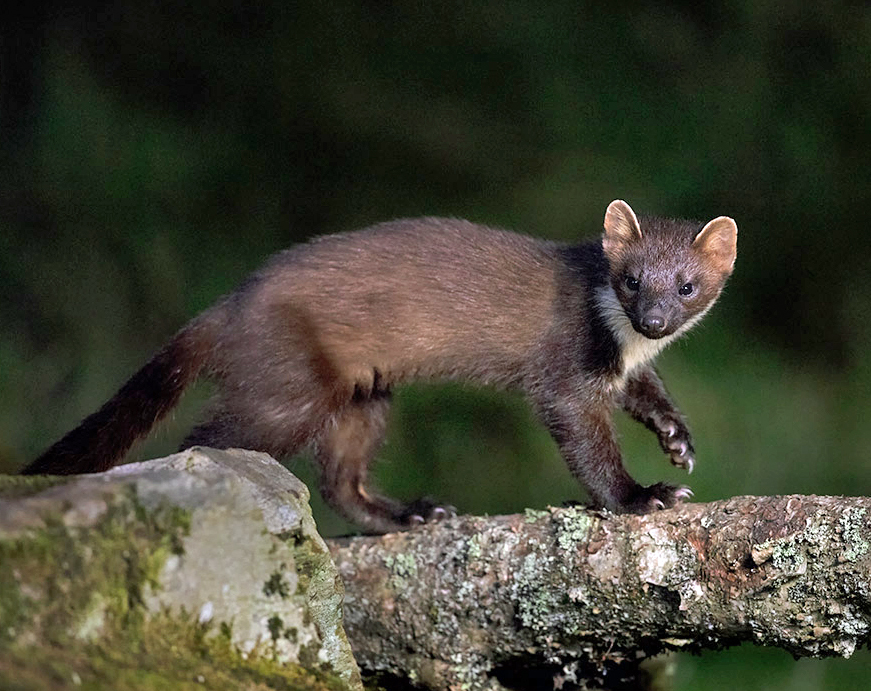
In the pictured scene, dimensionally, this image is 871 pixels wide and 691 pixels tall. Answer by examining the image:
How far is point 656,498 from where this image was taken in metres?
3.21

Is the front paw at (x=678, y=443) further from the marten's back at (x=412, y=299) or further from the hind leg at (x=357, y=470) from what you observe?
the hind leg at (x=357, y=470)

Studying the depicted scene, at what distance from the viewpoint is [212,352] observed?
11.8 ft

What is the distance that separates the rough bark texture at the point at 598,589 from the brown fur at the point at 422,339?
59 cm

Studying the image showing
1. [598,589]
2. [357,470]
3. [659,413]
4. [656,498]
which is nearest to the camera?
[598,589]

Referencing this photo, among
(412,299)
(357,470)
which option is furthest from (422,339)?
(357,470)

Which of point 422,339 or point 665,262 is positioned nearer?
point 665,262

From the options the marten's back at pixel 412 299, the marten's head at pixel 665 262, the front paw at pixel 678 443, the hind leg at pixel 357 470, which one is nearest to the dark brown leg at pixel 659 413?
the front paw at pixel 678 443

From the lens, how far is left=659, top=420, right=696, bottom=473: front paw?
377 centimetres

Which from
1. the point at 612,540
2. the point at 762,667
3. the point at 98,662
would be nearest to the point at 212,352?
the point at 612,540

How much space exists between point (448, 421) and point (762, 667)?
1798 millimetres

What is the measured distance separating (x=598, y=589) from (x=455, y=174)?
3.14 metres

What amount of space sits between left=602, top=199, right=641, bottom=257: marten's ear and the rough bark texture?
3.66ft

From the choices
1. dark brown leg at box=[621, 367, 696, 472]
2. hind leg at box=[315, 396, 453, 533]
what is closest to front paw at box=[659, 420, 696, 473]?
dark brown leg at box=[621, 367, 696, 472]

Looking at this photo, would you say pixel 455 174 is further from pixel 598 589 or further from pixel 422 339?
pixel 598 589
